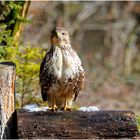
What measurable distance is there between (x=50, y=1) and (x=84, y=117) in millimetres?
12525

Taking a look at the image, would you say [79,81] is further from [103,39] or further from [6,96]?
[103,39]

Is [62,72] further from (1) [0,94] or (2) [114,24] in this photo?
(2) [114,24]

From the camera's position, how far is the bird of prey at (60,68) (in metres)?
5.20

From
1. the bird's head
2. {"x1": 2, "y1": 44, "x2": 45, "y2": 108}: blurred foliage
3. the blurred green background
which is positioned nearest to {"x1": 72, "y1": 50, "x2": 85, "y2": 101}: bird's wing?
the bird's head

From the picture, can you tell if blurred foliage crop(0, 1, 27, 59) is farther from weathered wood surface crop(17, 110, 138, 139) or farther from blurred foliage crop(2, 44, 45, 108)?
weathered wood surface crop(17, 110, 138, 139)

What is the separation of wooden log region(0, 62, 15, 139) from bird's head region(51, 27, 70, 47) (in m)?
0.45

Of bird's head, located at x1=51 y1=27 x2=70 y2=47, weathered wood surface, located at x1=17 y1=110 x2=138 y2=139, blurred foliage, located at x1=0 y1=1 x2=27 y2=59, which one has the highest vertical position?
blurred foliage, located at x1=0 y1=1 x2=27 y2=59

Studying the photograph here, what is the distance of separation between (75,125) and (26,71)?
2256mm

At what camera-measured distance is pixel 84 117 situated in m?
4.96

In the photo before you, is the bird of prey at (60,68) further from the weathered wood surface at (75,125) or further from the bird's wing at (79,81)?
the weathered wood surface at (75,125)

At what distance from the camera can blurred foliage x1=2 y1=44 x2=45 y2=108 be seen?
273 inches

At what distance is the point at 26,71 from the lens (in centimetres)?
703

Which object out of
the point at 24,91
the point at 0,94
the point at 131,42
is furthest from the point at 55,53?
the point at 131,42

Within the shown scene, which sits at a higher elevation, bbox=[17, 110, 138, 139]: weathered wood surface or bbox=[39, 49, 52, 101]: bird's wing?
bbox=[39, 49, 52, 101]: bird's wing
